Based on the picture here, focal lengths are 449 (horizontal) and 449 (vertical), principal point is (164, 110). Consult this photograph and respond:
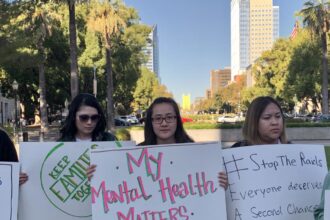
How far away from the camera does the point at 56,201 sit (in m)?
3.55

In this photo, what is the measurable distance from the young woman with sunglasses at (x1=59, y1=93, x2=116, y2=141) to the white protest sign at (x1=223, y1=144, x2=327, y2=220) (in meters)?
1.06

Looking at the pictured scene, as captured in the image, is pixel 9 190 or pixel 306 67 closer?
pixel 9 190

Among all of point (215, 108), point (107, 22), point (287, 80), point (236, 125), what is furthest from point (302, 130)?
point (215, 108)

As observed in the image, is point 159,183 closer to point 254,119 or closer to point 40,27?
point 254,119

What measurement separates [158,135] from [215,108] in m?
150

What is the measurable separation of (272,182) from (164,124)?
955 mm

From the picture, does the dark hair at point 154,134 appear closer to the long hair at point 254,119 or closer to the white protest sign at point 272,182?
the white protest sign at point 272,182

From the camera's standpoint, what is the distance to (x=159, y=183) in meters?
3.31

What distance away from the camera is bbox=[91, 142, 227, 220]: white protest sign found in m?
3.22

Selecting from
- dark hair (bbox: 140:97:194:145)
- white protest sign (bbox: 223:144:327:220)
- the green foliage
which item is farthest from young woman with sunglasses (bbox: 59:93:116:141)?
the green foliage

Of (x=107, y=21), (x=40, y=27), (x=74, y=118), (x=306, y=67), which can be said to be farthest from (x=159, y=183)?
(x=306, y=67)

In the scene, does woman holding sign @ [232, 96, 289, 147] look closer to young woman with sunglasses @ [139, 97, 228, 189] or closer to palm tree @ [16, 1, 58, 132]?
young woman with sunglasses @ [139, 97, 228, 189]

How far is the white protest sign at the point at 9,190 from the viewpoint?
334 centimetres

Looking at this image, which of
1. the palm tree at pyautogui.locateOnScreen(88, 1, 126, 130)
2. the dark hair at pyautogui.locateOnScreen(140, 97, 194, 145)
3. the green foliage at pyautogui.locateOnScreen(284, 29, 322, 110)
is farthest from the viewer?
the green foliage at pyautogui.locateOnScreen(284, 29, 322, 110)
